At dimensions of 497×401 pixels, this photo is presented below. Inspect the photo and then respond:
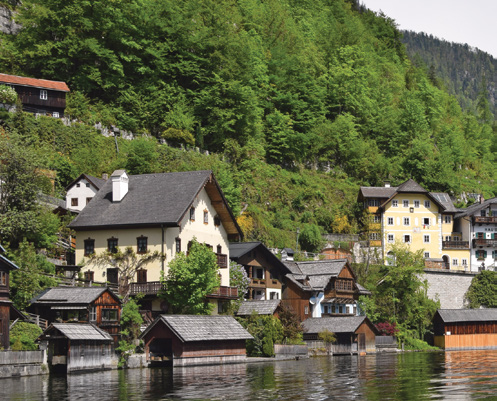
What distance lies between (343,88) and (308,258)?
50521 millimetres

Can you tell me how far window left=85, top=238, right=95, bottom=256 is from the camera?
224ft

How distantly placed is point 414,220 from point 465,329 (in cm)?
2720

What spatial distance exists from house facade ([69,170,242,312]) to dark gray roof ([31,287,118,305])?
7.63 metres

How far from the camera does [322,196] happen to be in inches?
4515

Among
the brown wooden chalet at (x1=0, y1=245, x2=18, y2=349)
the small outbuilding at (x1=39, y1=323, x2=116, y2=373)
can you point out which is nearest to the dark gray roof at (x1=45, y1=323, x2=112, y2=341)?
the small outbuilding at (x1=39, y1=323, x2=116, y2=373)

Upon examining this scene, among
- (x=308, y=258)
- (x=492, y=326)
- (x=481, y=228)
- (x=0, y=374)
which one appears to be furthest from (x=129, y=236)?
(x=481, y=228)

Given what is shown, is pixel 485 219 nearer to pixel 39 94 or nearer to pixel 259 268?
pixel 259 268

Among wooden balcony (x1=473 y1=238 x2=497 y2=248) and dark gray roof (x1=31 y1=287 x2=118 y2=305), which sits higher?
wooden balcony (x1=473 y1=238 x2=497 y2=248)

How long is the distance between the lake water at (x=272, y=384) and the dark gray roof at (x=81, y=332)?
7.98ft

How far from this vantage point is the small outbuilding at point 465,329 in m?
92.2

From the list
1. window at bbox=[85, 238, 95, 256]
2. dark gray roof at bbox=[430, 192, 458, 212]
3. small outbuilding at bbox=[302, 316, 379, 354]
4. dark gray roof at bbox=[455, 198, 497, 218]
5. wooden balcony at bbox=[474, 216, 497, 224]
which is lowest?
small outbuilding at bbox=[302, 316, 379, 354]

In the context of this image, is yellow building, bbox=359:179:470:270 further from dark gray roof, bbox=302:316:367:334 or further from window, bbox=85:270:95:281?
window, bbox=85:270:95:281

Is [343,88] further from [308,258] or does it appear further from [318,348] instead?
[318,348]

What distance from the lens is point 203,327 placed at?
200 ft
